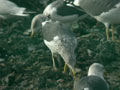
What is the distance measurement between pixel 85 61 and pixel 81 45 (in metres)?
0.58

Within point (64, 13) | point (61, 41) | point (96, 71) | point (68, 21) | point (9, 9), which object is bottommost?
point (96, 71)

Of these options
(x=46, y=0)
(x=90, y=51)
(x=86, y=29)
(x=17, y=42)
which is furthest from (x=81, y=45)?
(x=46, y=0)

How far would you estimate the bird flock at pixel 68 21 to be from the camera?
19.7 ft

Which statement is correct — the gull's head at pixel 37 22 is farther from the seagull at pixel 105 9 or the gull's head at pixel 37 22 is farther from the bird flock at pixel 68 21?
the seagull at pixel 105 9

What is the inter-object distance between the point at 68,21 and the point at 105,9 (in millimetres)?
976

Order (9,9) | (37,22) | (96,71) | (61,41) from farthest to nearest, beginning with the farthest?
1. (9,9)
2. (37,22)
3. (61,41)
4. (96,71)

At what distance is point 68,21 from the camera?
800cm

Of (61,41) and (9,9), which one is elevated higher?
(9,9)

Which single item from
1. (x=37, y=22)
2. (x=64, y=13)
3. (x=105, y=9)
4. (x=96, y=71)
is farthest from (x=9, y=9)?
(x=96, y=71)

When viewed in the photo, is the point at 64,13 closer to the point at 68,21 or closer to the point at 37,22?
the point at 68,21

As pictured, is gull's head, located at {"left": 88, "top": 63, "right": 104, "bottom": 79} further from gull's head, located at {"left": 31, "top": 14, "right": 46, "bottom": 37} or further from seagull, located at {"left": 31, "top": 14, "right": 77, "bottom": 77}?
gull's head, located at {"left": 31, "top": 14, "right": 46, "bottom": 37}

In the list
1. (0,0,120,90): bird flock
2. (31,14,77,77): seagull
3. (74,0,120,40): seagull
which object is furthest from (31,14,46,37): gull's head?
(74,0,120,40): seagull

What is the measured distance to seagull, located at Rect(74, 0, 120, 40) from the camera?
731 centimetres

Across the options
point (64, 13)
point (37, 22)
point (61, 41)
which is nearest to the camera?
Answer: point (61, 41)
